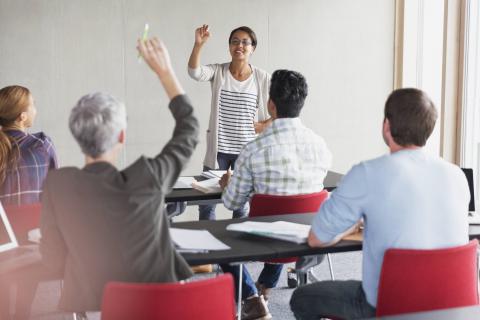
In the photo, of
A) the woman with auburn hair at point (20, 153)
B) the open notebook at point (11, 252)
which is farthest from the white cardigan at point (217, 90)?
the open notebook at point (11, 252)

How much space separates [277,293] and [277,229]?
1.87 metres

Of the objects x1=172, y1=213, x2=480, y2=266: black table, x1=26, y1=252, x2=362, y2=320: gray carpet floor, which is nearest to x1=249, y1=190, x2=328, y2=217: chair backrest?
x1=172, y1=213, x2=480, y2=266: black table

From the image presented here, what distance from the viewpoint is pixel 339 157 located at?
6633 millimetres

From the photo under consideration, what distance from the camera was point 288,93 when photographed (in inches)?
132

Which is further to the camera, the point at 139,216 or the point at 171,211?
the point at 171,211

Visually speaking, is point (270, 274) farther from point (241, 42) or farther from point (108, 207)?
point (108, 207)

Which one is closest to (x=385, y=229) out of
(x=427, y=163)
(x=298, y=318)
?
(x=427, y=163)

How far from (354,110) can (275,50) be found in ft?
3.31

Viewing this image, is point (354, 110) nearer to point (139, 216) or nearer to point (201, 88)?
point (201, 88)

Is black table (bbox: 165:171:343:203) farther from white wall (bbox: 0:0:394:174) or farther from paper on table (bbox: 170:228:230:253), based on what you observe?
white wall (bbox: 0:0:394:174)

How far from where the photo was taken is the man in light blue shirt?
7.34 ft

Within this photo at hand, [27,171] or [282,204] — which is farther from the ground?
[27,171]

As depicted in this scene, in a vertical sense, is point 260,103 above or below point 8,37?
below

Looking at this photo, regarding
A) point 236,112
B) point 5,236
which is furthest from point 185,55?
point 5,236
